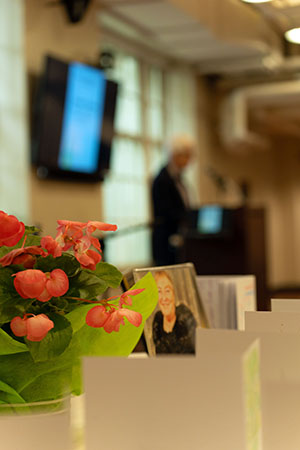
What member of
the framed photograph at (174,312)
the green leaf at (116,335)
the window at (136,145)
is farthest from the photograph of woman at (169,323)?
the window at (136,145)

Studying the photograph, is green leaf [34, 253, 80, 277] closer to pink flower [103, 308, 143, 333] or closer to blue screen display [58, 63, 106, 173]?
pink flower [103, 308, 143, 333]

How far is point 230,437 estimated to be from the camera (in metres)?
0.65

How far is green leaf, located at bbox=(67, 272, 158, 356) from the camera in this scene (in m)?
0.90

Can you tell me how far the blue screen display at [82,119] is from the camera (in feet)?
16.9

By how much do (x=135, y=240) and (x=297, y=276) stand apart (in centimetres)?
572

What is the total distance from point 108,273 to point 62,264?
0.08m

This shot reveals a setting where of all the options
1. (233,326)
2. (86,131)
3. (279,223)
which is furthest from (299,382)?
(279,223)

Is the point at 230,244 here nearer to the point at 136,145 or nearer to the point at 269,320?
the point at 136,145

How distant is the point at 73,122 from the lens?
5246mm

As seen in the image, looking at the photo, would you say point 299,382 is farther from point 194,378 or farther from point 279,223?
point 279,223

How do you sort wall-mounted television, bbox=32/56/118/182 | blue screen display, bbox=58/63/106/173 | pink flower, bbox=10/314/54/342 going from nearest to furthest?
pink flower, bbox=10/314/54/342, wall-mounted television, bbox=32/56/118/182, blue screen display, bbox=58/63/106/173

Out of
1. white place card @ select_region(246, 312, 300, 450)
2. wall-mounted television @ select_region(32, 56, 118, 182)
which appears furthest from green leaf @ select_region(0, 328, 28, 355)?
wall-mounted television @ select_region(32, 56, 118, 182)

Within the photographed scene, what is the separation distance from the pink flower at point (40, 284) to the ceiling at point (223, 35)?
457 centimetres

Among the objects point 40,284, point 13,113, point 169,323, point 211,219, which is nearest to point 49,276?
point 40,284
